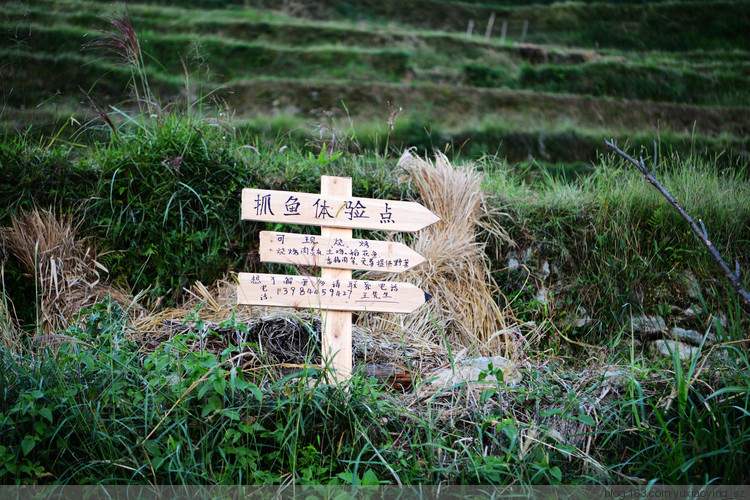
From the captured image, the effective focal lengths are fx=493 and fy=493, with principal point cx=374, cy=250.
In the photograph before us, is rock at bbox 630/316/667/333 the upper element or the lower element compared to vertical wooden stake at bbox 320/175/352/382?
lower

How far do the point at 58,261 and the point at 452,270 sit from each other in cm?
221

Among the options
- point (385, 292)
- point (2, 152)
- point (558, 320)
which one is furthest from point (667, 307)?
point (2, 152)

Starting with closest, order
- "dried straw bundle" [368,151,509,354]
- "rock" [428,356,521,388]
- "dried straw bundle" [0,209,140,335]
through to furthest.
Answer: "rock" [428,356,521,388] → "dried straw bundle" [0,209,140,335] → "dried straw bundle" [368,151,509,354]

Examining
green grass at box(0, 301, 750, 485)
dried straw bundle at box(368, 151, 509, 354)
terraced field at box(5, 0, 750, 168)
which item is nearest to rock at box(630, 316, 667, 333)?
dried straw bundle at box(368, 151, 509, 354)

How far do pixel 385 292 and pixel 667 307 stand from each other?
190cm

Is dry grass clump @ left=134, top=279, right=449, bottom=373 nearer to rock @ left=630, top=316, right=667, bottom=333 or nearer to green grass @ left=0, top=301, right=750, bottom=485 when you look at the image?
green grass @ left=0, top=301, right=750, bottom=485

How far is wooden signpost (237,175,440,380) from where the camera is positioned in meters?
2.17

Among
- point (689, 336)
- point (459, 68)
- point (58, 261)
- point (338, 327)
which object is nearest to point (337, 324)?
point (338, 327)

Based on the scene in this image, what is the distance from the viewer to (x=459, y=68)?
14547 mm

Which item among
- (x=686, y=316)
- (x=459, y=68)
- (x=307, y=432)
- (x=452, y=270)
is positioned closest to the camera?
(x=307, y=432)

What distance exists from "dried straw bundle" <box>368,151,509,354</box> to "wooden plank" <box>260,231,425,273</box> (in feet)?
1.61

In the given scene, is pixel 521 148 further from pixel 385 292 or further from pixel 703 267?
pixel 385 292

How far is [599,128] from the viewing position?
11711mm

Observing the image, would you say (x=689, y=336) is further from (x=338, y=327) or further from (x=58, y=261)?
(x=58, y=261)
